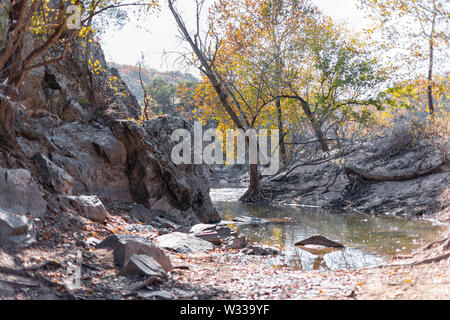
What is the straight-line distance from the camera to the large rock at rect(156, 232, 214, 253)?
29.1 feet

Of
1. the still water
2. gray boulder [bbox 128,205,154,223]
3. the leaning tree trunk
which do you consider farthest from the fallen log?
gray boulder [bbox 128,205,154,223]

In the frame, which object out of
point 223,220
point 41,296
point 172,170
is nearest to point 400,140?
point 223,220

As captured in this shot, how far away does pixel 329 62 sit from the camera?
25.1 metres

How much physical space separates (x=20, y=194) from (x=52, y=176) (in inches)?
82.8

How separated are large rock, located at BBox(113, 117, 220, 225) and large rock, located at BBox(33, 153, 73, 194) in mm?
3938

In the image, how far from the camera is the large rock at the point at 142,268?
584cm

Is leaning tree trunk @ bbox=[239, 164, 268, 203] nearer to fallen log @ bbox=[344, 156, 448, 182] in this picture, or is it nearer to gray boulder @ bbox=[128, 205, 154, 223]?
fallen log @ bbox=[344, 156, 448, 182]

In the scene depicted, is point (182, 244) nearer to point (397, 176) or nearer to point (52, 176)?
point (52, 176)

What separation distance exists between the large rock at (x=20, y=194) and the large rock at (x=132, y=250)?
1.74 m

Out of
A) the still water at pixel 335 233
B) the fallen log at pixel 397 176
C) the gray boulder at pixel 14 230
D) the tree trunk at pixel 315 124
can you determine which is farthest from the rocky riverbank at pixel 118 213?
the tree trunk at pixel 315 124

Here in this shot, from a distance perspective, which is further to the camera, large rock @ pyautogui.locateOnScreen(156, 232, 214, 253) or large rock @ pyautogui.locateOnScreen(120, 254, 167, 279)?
large rock @ pyautogui.locateOnScreen(156, 232, 214, 253)

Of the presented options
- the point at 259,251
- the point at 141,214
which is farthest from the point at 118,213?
the point at 259,251

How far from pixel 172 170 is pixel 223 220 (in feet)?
12.8

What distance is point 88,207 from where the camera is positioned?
925cm
